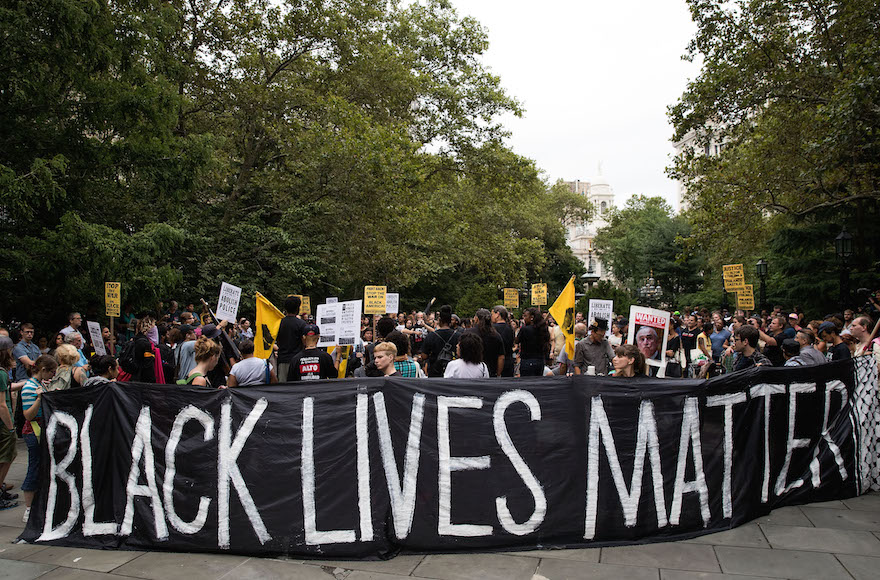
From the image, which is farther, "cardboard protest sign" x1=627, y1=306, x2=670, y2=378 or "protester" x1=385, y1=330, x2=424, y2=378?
"cardboard protest sign" x1=627, y1=306, x2=670, y2=378

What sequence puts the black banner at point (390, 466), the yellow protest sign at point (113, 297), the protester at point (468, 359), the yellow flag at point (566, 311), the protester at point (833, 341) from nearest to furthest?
the black banner at point (390, 466), the protester at point (468, 359), the protester at point (833, 341), the yellow flag at point (566, 311), the yellow protest sign at point (113, 297)

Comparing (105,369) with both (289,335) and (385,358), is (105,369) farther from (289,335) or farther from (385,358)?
(385,358)

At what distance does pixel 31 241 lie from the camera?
39.4 ft

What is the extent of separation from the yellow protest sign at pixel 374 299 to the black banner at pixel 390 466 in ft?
31.1

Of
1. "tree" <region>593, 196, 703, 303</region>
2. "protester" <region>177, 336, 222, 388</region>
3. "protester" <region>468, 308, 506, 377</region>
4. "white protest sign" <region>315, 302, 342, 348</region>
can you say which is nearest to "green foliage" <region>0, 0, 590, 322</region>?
"white protest sign" <region>315, 302, 342, 348</region>

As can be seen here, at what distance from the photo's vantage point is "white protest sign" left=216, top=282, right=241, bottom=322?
1009 cm

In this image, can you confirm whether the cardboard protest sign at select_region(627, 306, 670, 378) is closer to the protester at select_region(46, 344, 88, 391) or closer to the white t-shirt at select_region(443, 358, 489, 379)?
the white t-shirt at select_region(443, 358, 489, 379)

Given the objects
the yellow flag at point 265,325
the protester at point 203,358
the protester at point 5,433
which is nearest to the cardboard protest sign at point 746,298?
the yellow flag at point 265,325

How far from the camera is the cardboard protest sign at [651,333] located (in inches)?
327

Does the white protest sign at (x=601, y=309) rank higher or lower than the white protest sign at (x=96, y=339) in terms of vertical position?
higher

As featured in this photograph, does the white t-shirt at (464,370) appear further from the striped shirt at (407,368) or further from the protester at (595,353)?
the protester at (595,353)

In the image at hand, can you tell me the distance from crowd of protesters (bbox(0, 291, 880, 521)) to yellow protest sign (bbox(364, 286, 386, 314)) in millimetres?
3308

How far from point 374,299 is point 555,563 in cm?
1080

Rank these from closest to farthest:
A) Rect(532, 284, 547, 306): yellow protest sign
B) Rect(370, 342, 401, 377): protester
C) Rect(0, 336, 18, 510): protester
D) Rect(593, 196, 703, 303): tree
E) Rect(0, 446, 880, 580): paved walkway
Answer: Rect(0, 446, 880, 580): paved walkway < Rect(370, 342, 401, 377): protester < Rect(0, 336, 18, 510): protester < Rect(532, 284, 547, 306): yellow protest sign < Rect(593, 196, 703, 303): tree
